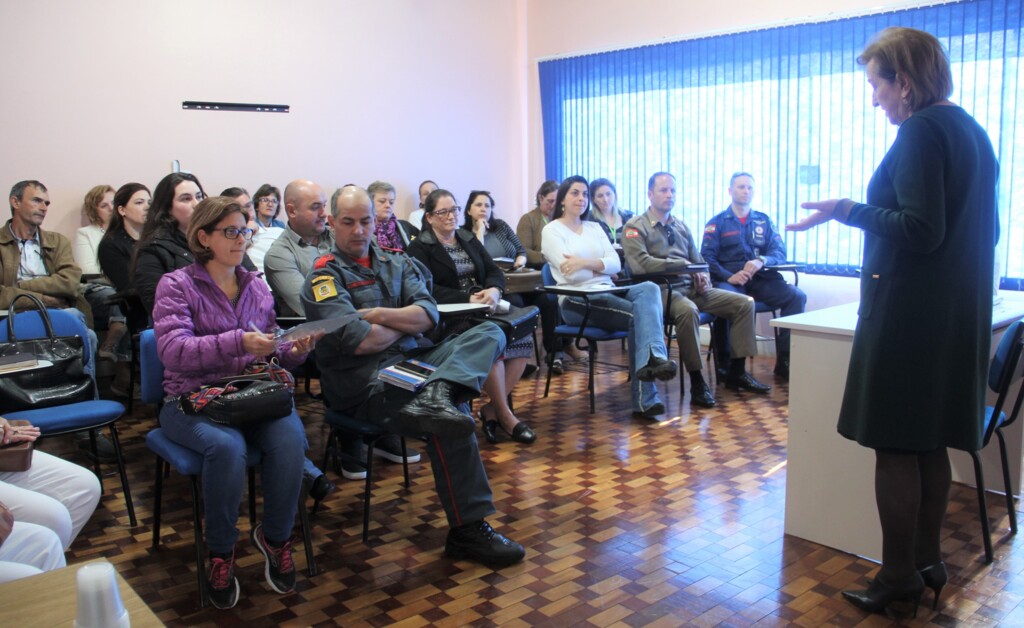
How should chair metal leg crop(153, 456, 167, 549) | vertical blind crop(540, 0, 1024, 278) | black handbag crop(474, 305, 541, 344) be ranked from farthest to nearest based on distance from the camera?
vertical blind crop(540, 0, 1024, 278) < black handbag crop(474, 305, 541, 344) < chair metal leg crop(153, 456, 167, 549)

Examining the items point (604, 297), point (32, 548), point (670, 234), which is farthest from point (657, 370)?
point (32, 548)

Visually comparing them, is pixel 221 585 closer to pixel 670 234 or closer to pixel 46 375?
pixel 46 375

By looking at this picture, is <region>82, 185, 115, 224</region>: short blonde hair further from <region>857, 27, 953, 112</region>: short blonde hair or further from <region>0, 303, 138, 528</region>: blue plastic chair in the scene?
<region>857, 27, 953, 112</region>: short blonde hair

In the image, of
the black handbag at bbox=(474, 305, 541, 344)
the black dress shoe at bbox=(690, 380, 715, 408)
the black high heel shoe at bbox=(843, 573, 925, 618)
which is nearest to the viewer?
the black high heel shoe at bbox=(843, 573, 925, 618)

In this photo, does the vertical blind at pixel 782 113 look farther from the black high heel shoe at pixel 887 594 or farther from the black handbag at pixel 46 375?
the black handbag at pixel 46 375

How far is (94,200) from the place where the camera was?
5.19 metres

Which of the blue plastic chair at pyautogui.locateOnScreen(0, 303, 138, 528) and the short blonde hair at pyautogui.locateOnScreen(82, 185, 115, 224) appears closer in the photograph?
the blue plastic chair at pyautogui.locateOnScreen(0, 303, 138, 528)

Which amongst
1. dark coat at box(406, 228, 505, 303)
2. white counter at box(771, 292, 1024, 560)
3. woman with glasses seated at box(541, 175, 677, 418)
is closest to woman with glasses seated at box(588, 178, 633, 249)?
woman with glasses seated at box(541, 175, 677, 418)

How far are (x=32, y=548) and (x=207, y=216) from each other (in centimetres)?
112

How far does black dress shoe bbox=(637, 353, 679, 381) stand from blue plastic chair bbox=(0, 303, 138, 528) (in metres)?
2.47

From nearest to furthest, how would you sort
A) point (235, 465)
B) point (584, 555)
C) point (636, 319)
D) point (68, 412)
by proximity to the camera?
point (235, 465), point (584, 555), point (68, 412), point (636, 319)

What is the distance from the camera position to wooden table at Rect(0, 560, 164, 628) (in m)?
1.10

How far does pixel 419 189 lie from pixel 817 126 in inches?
127

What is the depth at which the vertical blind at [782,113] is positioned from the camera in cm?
512
